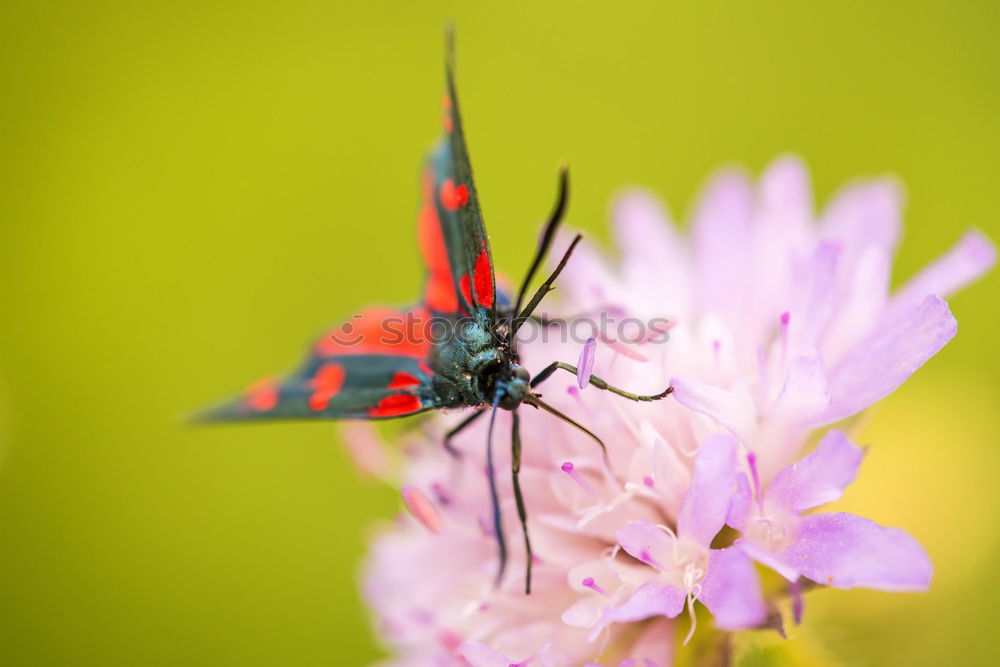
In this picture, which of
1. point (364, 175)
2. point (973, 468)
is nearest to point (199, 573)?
point (364, 175)

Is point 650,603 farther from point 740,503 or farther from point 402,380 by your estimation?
point 402,380

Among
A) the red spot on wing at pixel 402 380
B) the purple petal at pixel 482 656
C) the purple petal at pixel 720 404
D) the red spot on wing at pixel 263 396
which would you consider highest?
the red spot on wing at pixel 402 380

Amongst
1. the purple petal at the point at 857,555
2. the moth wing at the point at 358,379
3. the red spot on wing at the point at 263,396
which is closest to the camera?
the purple petal at the point at 857,555

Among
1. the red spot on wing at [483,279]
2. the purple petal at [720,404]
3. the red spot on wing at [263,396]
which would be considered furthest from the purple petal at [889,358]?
the red spot on wing at [263,396]

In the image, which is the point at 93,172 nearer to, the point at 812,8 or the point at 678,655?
the point at 812,8

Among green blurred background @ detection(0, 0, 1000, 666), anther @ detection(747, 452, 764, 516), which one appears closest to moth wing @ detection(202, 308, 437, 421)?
anther @ detection(747, 452, 764, 516)

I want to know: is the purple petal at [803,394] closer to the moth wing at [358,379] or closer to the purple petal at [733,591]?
the purple petal at [733,591]
